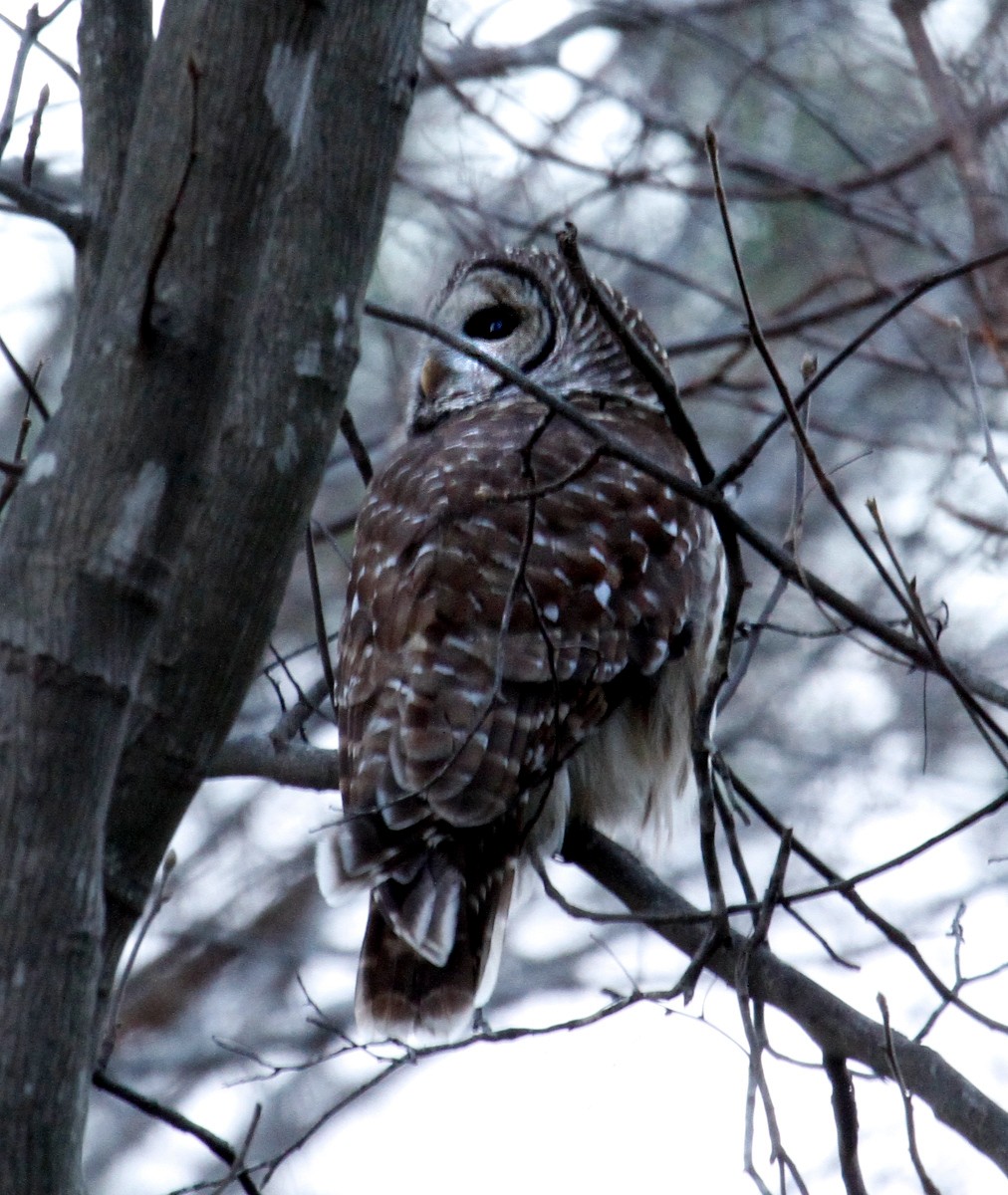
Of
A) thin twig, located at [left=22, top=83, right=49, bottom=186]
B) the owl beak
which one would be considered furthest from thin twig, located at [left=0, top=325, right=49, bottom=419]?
the owl beak

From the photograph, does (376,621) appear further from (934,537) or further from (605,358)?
(934,537)

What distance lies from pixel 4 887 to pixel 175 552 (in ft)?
1.16

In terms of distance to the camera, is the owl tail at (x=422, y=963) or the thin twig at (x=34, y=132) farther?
the owl tail at (x=422, y=963)

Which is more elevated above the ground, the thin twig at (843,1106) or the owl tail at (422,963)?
the owl tail at (422,963)

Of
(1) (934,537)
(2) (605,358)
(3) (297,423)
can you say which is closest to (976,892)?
(1) (934,537)

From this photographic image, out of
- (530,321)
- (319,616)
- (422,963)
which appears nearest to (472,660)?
(319,616)

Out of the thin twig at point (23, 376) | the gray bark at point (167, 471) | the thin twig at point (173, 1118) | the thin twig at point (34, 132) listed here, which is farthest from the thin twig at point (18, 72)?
the thin twig at point (173, 1118)

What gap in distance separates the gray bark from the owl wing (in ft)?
3.31

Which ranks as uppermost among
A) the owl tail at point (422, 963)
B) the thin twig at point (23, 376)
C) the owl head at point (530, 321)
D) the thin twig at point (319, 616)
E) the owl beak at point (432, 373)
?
the owl head at point (530, 321)

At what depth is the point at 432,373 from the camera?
490 centimetres

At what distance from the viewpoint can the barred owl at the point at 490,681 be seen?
3.12 m

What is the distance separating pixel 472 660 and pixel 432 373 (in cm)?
176

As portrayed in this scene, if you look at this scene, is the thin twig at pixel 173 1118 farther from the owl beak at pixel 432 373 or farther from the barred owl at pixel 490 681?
the owl beak at pixel 432 373

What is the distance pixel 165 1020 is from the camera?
26.5ft
